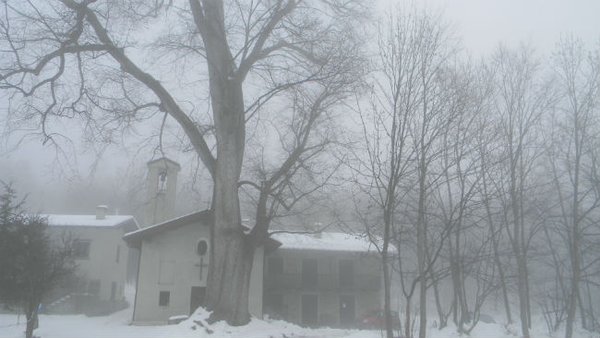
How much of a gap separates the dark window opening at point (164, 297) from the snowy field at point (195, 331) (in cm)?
177

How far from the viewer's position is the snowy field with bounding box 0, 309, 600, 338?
11.6 m

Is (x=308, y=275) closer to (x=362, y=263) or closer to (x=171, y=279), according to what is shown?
(x=362, y=263)

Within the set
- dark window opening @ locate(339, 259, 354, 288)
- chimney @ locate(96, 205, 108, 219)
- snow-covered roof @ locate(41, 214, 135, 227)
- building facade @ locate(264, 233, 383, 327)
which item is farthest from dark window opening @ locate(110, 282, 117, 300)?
dark window opening @ locate(339, 259, 354, 288)

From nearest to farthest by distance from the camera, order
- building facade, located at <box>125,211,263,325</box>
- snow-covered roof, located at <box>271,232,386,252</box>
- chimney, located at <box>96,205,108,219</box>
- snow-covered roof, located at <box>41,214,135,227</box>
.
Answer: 1. building facade, located at <box>125,211,263,325</box>
2. snow-covered roof, located at <box>271,232,386,252</box>
3. snow-covered roof, located at <box>41,214,135,227</box>
4. chimney, located at <box>96,205,108,219</box>

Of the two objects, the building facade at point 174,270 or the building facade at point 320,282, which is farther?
the building facade at point 320,282

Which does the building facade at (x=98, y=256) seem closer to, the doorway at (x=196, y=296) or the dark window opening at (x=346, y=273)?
the doorway at (x=196, y=296)

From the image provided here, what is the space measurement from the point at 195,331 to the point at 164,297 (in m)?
12.9

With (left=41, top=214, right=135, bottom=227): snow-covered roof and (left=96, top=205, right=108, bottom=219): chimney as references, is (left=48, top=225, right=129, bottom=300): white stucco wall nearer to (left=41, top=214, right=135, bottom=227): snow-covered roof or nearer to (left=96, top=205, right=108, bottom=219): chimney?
(left=41, top=214, right=135, bottom=227): snow-covered roof

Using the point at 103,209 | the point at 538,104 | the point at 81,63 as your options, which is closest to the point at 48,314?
the point at 103,209

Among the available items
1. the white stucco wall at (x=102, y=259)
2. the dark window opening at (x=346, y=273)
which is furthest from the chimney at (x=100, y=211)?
the dark window opening at (x=346, y=273)

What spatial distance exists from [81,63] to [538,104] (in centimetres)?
1808

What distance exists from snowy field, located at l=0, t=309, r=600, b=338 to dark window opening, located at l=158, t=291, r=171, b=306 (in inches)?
69.9

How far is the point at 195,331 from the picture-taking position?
1127 centimetres

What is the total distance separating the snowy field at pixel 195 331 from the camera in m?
11.6
